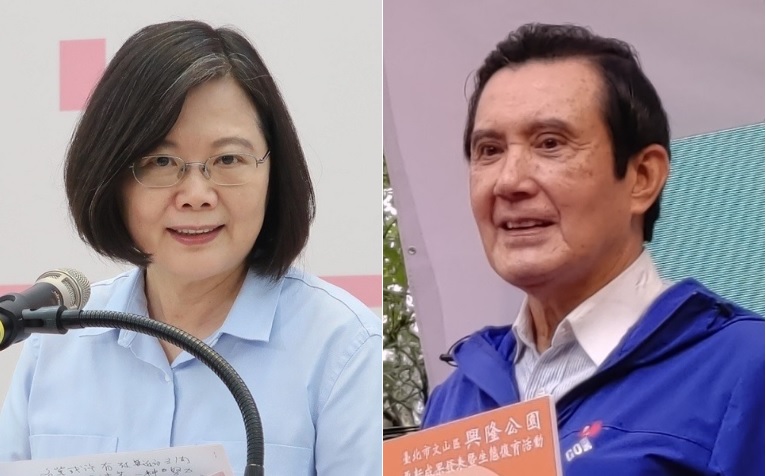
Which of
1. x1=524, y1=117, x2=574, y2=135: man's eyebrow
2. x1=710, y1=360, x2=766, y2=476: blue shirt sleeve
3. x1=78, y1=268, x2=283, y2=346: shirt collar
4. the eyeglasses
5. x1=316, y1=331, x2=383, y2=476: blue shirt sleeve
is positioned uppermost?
the eyeglasses

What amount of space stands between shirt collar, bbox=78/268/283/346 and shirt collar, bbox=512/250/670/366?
1.60 feet

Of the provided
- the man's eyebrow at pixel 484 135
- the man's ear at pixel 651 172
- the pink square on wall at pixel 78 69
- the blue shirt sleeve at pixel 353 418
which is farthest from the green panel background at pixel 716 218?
the pink square on wall at pixel 78 69

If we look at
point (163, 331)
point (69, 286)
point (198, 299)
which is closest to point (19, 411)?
point (198, 299)

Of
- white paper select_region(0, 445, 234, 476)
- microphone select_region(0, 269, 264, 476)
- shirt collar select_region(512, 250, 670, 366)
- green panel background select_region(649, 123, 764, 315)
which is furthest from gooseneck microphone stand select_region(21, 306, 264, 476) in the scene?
green panel background select_region(649, 123, 764, 315)

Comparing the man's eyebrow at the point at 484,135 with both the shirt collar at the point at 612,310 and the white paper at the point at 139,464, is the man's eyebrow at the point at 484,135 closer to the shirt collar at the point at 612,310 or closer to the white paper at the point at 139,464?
the shirt collar at the point at 612,310

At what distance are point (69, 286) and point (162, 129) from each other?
408 millimetres

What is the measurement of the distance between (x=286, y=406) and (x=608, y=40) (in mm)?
769

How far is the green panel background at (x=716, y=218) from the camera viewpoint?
1.48 meters

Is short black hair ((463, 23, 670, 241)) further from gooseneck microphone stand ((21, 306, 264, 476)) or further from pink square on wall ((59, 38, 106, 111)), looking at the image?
pink square on wall ((59, 38, 106, 111))

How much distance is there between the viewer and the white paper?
4.65ft

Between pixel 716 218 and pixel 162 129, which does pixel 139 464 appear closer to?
pixel 162 129

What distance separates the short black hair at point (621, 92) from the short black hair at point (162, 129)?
0.47 m

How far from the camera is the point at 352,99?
1798 mm

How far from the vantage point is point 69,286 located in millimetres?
1378
